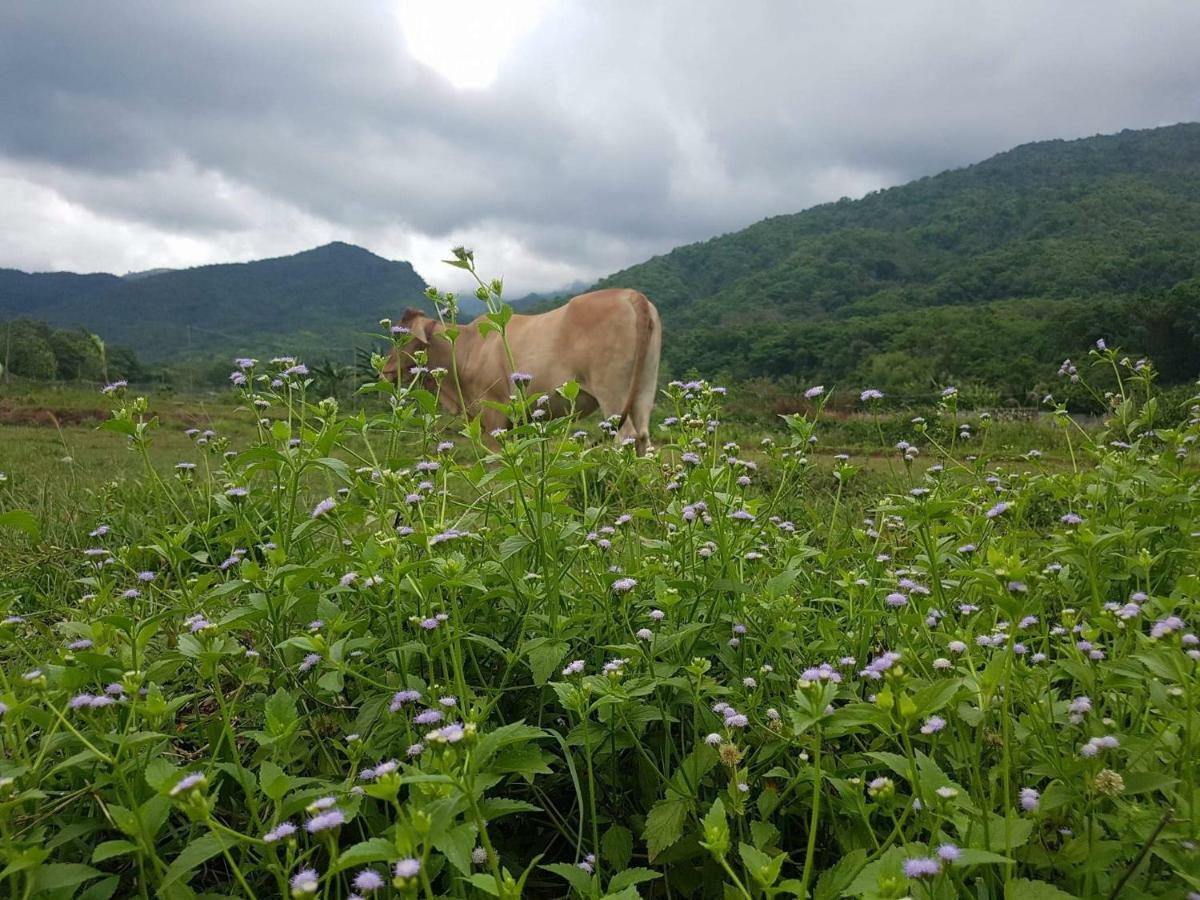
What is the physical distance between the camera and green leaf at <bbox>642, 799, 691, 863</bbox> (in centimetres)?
163

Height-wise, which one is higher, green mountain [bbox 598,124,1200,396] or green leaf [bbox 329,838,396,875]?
green mountain [bbox 598,124,1200,396]

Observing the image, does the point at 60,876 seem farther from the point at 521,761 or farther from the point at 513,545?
the point at 513,545

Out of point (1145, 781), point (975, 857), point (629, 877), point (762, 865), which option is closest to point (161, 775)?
point (629, 877)

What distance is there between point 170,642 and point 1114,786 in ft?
9.56

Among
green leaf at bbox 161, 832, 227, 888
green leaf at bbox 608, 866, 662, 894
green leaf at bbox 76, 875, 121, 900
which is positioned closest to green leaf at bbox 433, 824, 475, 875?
green leaf at bbox 608, 866, 662, 894

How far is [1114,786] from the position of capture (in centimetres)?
141

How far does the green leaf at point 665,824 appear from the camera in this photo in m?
1.63

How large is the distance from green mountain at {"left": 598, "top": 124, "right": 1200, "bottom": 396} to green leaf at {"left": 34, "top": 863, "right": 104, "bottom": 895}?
36.2 metres

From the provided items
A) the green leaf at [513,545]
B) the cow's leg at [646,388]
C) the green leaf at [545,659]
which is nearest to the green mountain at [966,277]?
the cow's leg at [646,388]

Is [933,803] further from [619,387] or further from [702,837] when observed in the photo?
[619,387]

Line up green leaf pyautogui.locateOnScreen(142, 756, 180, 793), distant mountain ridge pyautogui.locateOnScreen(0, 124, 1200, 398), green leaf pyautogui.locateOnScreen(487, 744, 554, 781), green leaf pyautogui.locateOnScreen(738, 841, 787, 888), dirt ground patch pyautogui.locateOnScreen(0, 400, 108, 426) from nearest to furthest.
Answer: green leaf pyautogui.locateOnScreen(738, 841, 787, 888) → green leaf pyautogui.locateOnScreen(142, 756, 180, 793) → green leaf pyautogui.locateOnScreen(487, 744, 554, 781) → dirt ground patch pyautogui.locateOnScreen(0, 400, 108, 426) → distant mountain ridge pyautogui.locateOnScreen(0, 124, 1200, 398)

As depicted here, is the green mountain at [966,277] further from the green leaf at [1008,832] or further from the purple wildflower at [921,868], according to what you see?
the purple wildflower at [921,868]

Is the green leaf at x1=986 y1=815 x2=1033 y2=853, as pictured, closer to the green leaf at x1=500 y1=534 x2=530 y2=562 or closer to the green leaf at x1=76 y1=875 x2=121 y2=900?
the green leaf at x1=500 y1=534 x2=530 y2=562

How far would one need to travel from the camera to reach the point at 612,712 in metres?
1.85
